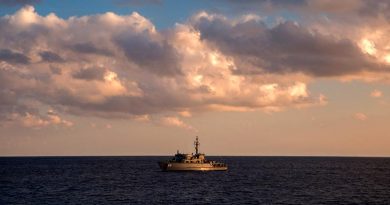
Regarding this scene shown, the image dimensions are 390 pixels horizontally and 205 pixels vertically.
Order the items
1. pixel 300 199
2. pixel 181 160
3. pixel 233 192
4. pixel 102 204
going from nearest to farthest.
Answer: pixel 102 204 → pixel 300 199 → pixel 233 192 → pixel 181 160

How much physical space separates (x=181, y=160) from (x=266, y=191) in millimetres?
60463

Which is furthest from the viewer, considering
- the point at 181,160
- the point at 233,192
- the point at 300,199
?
the point at 181,160

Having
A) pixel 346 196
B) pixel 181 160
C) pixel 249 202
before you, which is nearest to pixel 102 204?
pixel 249 202

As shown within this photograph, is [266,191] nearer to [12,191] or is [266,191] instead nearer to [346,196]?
[346,196]

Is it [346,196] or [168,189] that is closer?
[346,196]

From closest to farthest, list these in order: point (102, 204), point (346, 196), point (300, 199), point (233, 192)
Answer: point (102, 204), point (300, 199), point (346, 196), point (233, 192)

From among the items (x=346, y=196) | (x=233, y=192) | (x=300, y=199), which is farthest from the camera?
(x=233, y=192)

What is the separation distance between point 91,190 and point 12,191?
52.9ft

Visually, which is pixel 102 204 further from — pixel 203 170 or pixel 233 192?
pixel 203 170

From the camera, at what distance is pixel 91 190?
10962 centimetres

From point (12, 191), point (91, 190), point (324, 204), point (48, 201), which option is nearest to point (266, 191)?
point (324, 204)

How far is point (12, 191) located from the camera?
108m

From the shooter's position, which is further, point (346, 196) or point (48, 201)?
point (346, 196)

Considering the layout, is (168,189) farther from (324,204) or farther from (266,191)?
(324,204)
